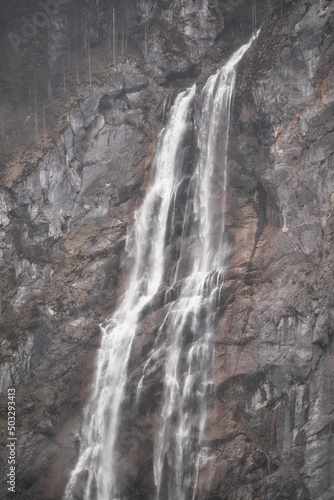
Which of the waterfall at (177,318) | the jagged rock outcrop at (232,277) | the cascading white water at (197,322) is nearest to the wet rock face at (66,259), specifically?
the jagged rock outcrop at (232,277)

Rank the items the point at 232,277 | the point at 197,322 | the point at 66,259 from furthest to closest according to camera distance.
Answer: the point at 66,259, the point at 232,277, the point at 197,322

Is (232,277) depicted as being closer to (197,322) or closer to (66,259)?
(197,322)

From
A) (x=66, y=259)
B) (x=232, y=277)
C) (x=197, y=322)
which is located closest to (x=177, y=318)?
(x=197, y=322)

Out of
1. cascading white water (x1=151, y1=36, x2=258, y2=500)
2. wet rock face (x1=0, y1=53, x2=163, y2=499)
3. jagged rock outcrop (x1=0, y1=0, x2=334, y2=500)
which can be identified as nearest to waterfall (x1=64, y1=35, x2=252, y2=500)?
cascading white water (x1=151, y1=36, x2=258, y2=500)

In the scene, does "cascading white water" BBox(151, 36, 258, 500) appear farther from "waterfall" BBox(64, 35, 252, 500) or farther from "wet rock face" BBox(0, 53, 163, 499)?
"wet rock face" BBox(0, 53, 163, 499)

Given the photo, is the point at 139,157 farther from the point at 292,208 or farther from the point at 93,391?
the point at 93,391
